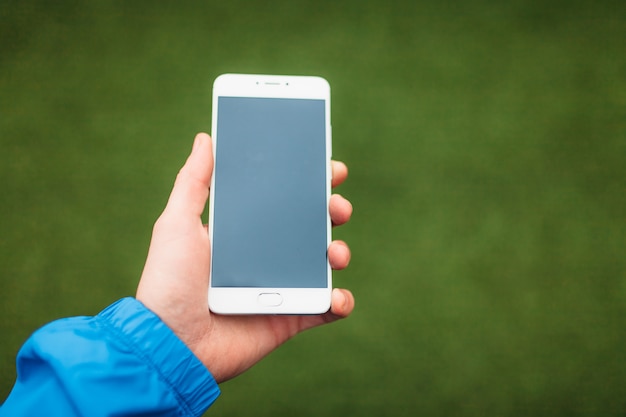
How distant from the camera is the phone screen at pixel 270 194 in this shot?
2.24 ft

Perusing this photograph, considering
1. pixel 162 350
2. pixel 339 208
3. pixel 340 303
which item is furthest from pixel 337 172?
pixel 162 350

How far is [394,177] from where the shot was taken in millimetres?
1043

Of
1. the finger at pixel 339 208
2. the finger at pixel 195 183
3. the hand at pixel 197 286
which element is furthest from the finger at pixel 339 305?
the finger at pixel 195 183

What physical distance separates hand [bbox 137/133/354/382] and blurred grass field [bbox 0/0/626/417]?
0.31 metres

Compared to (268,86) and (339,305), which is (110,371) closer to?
(339,305)

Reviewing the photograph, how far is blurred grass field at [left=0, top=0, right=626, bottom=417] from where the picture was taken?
3.27 feet

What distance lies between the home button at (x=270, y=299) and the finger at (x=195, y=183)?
0.15m

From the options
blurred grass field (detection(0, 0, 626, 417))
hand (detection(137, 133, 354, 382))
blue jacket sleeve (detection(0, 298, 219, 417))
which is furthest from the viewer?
blurred grass field (detection(0, 0, 626, 417))

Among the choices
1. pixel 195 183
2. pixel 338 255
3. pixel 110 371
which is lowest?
pixel 110 371

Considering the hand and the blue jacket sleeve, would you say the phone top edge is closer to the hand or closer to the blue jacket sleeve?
the hand

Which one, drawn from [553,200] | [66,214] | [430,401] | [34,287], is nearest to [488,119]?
[553,200]

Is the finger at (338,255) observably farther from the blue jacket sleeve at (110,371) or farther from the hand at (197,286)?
the blue jacket sleeve at (110,371)

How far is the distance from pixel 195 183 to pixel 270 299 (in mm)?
200

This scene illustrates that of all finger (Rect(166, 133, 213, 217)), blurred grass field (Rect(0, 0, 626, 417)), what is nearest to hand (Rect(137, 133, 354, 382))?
finger (Rect(166, 133, 213, 217))
